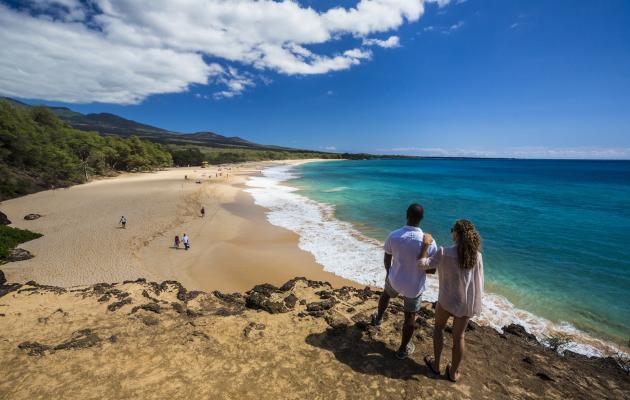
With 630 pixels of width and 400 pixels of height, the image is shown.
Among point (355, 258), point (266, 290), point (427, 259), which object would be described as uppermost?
point (427, 259)

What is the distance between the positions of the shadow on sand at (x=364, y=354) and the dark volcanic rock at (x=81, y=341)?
3750mm

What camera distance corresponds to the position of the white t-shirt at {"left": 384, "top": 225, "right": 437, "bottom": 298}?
12.9 ft

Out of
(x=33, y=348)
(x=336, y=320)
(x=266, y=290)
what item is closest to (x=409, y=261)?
(x=336, y=320)

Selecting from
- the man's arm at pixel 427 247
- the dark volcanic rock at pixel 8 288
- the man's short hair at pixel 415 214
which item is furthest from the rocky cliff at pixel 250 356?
the man's short hair at pixel 415 214

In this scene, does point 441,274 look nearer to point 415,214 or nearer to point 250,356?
point 415,214

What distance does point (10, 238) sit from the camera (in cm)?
1379

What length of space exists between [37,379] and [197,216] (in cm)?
1810

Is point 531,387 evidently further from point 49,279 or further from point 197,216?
point 197,216

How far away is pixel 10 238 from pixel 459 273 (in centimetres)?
1947

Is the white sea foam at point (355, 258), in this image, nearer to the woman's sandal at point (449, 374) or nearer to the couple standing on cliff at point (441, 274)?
the woman's sandal at point (449, 374)

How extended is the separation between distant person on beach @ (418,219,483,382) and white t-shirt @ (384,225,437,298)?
14 centimetres

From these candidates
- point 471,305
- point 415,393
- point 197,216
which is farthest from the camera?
point 197,216

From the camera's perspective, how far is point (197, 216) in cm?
2150

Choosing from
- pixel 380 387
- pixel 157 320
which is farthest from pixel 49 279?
pixel 380 387
